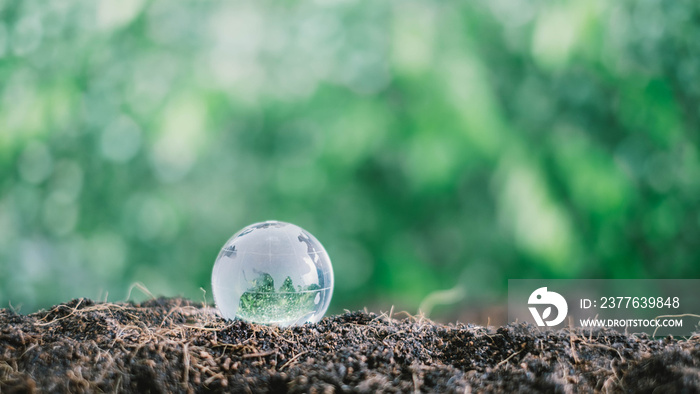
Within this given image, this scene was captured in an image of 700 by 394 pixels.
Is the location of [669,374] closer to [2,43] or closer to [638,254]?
[638,254]

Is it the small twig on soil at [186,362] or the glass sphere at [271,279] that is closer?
the small twig on soil at [186,362]

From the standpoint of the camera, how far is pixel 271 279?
1295 mm

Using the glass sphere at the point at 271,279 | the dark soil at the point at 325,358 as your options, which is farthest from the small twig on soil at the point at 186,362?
the glass sphere at the point at 271,279

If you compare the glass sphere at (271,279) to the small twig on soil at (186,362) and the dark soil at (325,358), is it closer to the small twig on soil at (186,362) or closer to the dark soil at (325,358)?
the dark soil at (325,358)

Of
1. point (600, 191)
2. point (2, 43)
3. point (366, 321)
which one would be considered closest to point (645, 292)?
point (600, 191)

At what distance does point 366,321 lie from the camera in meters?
1.41

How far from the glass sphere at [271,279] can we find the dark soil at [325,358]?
0.05 meters

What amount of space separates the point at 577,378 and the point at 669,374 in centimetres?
13

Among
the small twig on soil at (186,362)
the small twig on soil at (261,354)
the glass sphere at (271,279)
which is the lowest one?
the small twig on soil at (186,362)

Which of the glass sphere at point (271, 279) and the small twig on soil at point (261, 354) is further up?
the glass sphere at point (271, 279)

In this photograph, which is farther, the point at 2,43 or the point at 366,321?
the point at 2,43

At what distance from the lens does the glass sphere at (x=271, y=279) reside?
51.3 inches

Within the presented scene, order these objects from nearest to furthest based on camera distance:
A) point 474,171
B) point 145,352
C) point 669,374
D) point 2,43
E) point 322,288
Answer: point 669,374
point 145,352
point 322,288
point 474,171
point 2,43

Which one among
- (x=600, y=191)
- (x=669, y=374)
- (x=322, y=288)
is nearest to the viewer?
(x=669, y=374)
